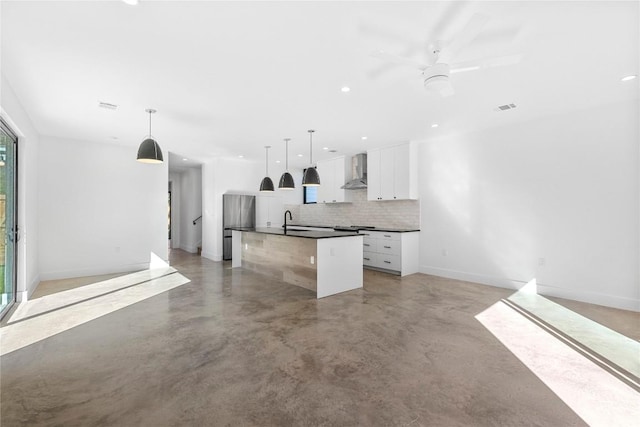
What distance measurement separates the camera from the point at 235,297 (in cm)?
430

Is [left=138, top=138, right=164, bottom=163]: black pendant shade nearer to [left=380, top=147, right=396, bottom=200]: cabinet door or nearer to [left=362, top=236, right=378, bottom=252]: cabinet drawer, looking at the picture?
[left=362, top=236, right=378, bottom=252]: cabinet drawer

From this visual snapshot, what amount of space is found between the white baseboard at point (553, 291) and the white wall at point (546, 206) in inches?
0.6

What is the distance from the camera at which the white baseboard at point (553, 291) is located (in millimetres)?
3807

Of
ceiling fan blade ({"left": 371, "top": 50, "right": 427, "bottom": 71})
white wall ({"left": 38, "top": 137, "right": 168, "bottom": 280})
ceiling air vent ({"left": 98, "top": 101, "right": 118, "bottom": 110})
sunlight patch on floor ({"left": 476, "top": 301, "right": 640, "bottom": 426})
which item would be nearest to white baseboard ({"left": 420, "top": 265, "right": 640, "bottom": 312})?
sunlight patch on floor ({"left": 476, "top": 301, "right": 640, "bottom": 426})

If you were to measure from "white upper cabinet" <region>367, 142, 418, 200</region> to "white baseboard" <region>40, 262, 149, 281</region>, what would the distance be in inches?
212

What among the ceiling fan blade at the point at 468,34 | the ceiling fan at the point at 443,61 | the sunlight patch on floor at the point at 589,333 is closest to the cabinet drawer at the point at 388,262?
the sunlight patch on floor at the point at 589,333

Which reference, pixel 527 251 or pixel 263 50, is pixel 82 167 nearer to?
pixel 263 50

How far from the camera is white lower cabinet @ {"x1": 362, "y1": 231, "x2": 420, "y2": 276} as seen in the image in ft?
18.9

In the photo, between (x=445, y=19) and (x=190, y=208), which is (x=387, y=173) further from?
(x=190, y=208)

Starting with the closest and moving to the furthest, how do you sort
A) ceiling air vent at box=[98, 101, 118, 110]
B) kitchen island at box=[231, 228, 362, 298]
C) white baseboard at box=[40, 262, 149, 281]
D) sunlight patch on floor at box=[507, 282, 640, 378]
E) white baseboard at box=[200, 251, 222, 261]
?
sunlight patch on floor at box=[507, 282, 640, 378] → ceiling air vent at box=[98, 101, 118, 110] → kitchen island at box=[231, 228, 362, 298] → white baseboard at box=[40, 262, 149, 281] → white baseboard at box=[200, 251, 222, 261]

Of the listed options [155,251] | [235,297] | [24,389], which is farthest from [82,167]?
[24,389]

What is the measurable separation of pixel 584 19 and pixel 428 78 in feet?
3.78

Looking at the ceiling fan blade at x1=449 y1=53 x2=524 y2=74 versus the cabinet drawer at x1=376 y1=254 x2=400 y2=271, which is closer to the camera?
the ceiling fan blade at x1=449 y1=53 x2=524 y2=74

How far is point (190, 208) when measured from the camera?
377 inches
